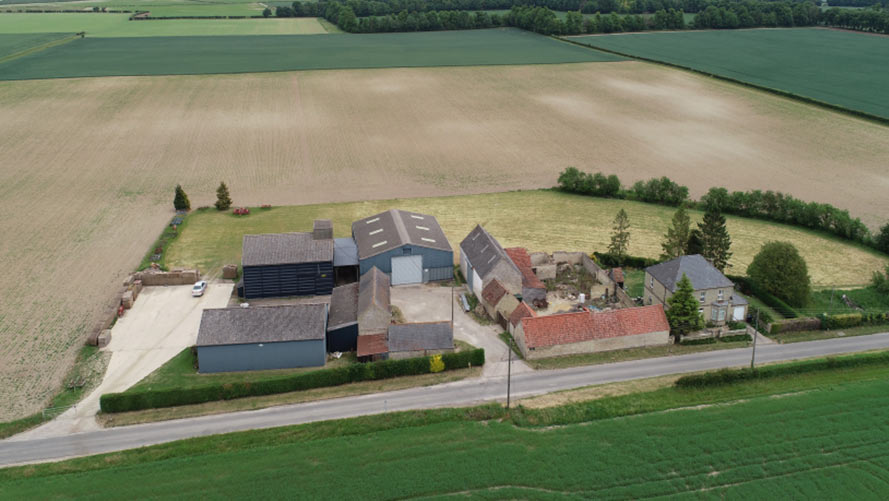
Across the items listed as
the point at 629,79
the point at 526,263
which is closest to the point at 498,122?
the point at 629,79

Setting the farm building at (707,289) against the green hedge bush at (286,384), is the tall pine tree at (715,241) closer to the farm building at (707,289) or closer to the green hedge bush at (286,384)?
the farm building at (707,289)

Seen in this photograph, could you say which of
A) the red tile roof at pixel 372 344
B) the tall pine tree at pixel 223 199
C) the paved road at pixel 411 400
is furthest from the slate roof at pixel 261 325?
the tall pine tree at pixel 223 199

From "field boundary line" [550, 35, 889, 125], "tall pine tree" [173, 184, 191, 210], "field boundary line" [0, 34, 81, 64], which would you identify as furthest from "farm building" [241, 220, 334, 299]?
"field boundary line" [0, 34, 81, 64]

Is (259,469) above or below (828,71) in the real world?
below

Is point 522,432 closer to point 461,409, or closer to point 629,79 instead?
point 461,409

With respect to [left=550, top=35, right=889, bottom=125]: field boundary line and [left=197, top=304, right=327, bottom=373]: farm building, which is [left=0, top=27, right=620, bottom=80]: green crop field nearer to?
[left=550, top=35, right=889, bottom=125]: field boundary line

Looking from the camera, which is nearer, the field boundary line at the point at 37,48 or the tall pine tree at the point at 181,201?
the tall pine tree at the point at 181,201
